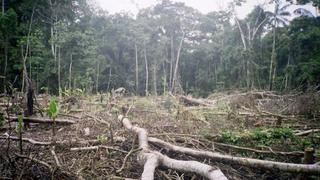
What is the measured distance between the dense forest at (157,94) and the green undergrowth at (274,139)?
0.03 m

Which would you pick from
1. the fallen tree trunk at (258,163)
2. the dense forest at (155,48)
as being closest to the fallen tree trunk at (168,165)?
the fallen tree trunk at (258,163)

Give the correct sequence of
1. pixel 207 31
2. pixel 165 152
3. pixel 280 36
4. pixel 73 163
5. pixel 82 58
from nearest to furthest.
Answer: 1. pixel 73 163
2. pixel 165 152
3. pixel 82 58
4. pixel 280 36
5. pixel 207 31

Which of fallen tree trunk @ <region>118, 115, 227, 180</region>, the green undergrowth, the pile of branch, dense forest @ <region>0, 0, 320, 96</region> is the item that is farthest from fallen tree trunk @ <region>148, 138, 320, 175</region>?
dense forest @ <region>0, 0, 320, 96</region>

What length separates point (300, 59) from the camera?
21.6 metres

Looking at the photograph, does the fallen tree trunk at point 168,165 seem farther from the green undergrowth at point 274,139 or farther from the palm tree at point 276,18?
the palm tree at point 276,18

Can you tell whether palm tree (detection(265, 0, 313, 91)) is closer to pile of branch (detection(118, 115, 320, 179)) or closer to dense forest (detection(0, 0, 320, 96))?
dense forest (detection(0, 0, 320, 96))

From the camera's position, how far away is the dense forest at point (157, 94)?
→ 4473 mm

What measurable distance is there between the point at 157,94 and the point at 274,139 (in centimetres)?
1450

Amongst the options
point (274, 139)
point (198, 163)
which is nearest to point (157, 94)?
point (274, 139)

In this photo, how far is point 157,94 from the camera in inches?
814

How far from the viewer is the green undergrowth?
6.03 metres

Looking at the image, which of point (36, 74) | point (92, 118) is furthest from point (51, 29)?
point (92, 118)

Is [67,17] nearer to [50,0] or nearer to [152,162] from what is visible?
[50,0]

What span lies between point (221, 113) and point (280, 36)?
17368 millimetres
